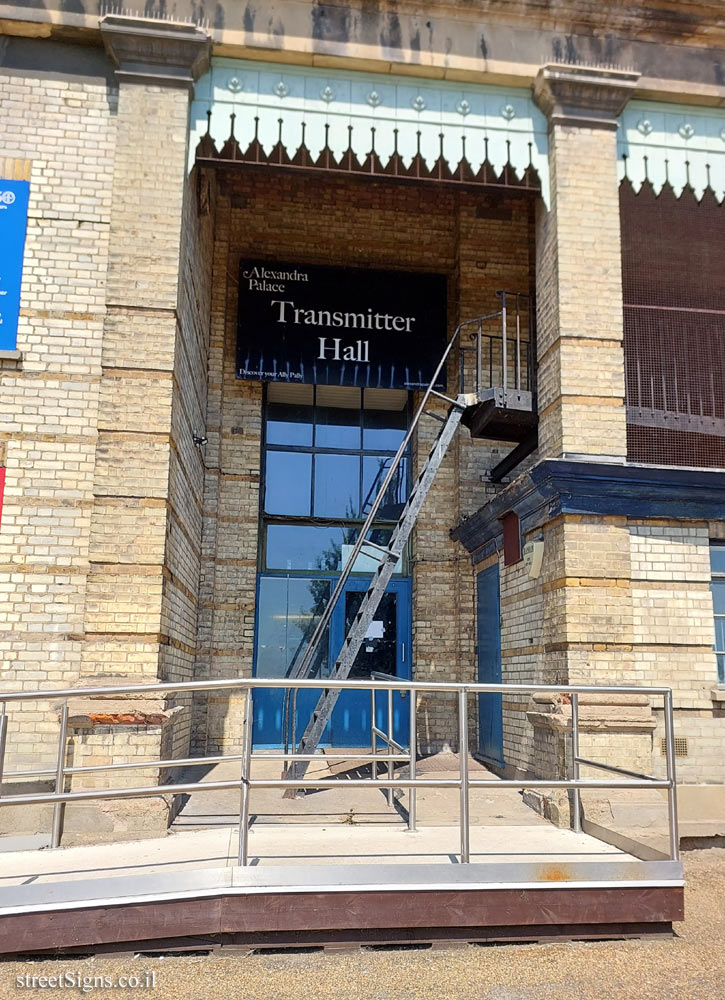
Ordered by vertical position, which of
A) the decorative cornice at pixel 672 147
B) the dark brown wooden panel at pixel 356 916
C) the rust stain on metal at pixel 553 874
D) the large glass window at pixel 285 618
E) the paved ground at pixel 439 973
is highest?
the decorative cornice at pixel 672 147

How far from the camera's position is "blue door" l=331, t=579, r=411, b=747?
1149 cm

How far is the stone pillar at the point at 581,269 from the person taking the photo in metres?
8.29

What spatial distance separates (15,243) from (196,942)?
6.52 m

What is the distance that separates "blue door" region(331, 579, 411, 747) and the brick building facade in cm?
184

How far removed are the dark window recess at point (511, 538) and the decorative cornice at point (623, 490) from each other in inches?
27.1

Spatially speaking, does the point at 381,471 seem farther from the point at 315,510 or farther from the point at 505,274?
the point at 505,274

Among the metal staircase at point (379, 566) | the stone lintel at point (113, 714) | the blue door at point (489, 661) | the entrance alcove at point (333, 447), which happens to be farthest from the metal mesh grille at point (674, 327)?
the stone lintel at point (113, 714)

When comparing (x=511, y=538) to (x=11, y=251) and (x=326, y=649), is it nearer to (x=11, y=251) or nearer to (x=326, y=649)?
(x=326, y=649)

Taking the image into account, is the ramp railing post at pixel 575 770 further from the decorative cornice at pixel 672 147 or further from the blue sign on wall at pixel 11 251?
the blue sign on wall at pixel 11 251

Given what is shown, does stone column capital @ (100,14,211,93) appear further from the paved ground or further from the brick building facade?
the paved ground

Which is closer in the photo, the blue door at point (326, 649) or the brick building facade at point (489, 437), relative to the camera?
the brick building facade at point (489, 437)

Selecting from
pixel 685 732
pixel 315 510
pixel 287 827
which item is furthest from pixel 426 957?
pixel 315 510

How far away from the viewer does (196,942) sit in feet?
15.1

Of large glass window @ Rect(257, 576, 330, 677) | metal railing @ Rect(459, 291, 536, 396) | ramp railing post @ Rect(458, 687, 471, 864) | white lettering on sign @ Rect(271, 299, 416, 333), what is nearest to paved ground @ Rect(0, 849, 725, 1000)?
ramp railing post @ Rect(458, 687, 471, 864)
